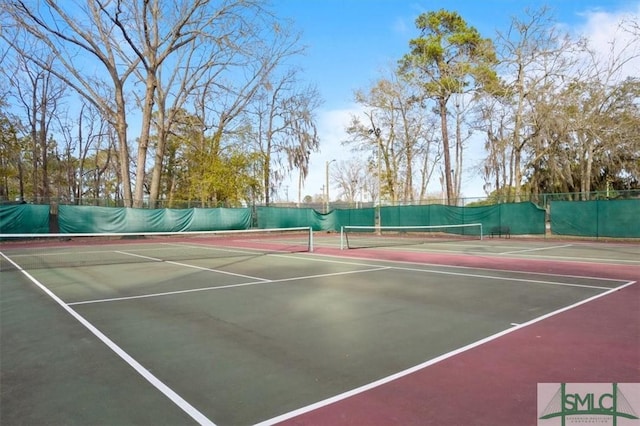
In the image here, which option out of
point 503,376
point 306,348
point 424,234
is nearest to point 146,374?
point 306,348

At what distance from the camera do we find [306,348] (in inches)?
171

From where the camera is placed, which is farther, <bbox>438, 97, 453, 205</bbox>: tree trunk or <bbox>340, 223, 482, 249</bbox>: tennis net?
<bbox>438, 97, 453, 205</bbox>: tree trunk

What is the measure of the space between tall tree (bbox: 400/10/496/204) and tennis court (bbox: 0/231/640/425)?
26880 mm

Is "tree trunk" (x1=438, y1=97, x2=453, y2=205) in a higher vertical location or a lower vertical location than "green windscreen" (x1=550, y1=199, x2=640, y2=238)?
higher

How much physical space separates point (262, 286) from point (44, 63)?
2745 centimetres

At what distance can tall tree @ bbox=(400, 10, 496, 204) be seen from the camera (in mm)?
32062

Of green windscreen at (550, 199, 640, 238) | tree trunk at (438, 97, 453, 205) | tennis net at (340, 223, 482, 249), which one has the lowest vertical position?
tennis net at (340, 223, 482, 249)

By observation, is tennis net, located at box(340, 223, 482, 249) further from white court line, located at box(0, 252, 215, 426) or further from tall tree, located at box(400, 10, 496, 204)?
white court line, located at box(0, 252, 215, 426)

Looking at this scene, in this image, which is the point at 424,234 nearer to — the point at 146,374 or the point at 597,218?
the point at 597,218

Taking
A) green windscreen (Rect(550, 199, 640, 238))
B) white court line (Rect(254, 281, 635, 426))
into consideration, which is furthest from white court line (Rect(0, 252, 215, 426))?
green windscreen (Rect(550, 199, 640, 238))

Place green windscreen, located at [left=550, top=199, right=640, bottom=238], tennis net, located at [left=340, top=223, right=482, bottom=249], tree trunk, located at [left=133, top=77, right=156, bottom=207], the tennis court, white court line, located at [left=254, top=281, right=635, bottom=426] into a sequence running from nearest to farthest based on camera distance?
white court line, located at [left=254, top=281, right=635, bottom=426] → the tennis court → green windscreen, located at [left=550, top=199, right=640, bottom=238] → tennis net, located at [left=340, top=223, right=482, bottom=249] → tree trunk, located at [left=133, top=77, right=156, bottom=207]

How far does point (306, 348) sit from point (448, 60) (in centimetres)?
3425

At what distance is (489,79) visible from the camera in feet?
105

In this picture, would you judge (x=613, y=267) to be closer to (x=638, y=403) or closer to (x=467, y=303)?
(x=467, y=303)
